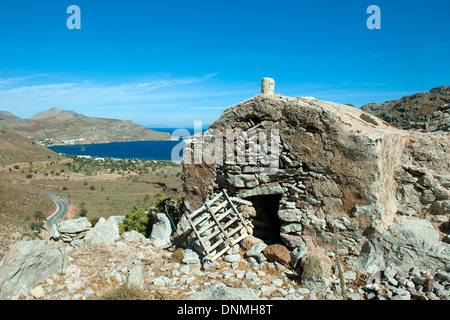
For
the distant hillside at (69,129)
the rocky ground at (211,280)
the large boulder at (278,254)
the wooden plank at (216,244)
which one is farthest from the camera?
the distant hillside at (69,129)

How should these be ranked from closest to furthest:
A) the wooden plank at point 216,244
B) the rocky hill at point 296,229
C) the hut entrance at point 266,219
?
the rocky hill at point 296,229, the wooden plank at point 216,244, the hut entrance at point 266,219

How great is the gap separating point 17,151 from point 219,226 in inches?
3173

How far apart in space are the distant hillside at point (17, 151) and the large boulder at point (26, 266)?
69.5 meters

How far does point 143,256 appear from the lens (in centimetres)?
757

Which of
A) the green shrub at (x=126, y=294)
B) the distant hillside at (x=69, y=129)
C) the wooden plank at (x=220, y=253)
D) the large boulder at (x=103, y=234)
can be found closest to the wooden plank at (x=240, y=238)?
the wooden plank at (x=220, y=253)

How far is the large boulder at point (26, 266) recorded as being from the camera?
573 cm

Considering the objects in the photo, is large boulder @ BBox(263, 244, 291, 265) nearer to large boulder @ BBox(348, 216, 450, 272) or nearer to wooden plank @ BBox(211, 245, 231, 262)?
wooden plank @ BBox(211, 245, 231, 262)

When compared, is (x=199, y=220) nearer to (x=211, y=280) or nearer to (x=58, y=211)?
(x=211, y=280)

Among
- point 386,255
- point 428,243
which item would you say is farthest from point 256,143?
point 428,243

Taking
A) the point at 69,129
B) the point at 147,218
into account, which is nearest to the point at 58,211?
the point at 147,218

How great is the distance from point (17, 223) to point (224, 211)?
25.9 metres

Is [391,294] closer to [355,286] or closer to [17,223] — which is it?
[355,286]

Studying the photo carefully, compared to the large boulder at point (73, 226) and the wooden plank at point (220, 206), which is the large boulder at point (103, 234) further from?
the wooden plank at point (220, 206)

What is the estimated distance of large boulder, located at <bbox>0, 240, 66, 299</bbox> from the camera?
573cm
